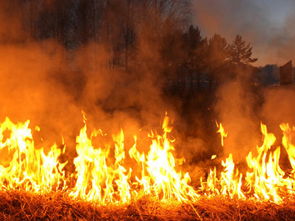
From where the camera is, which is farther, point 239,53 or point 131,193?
point 239,53

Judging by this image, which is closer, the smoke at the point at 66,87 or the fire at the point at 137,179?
the fire at the point at 137,179

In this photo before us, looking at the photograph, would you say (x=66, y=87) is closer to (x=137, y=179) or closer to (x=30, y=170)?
(x=30, y=170)

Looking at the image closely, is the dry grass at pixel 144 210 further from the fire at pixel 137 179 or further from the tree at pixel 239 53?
the tree at pixel 239 53

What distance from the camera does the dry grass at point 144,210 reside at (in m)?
3.69

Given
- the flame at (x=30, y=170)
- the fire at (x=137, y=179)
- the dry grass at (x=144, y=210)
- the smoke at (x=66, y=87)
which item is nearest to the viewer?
the dry grass at (x=144, y=210)

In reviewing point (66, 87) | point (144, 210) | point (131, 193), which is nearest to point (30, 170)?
point (131, 193)

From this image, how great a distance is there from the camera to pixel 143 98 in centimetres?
802

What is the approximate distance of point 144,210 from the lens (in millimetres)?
3822

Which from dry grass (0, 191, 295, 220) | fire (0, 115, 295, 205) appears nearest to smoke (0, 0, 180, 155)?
fire (0, 115, 295, 205)

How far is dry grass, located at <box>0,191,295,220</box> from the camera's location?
12.1ft

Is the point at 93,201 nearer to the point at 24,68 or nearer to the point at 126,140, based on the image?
the point at 126,140

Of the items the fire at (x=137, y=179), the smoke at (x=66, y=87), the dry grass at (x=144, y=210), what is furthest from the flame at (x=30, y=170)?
the smoke at (x=66, y=87)

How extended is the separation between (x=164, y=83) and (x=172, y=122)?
161 cm

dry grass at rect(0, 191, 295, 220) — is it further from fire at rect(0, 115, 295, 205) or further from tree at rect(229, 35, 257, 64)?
tree at rect(229, 35, 257, 64)
